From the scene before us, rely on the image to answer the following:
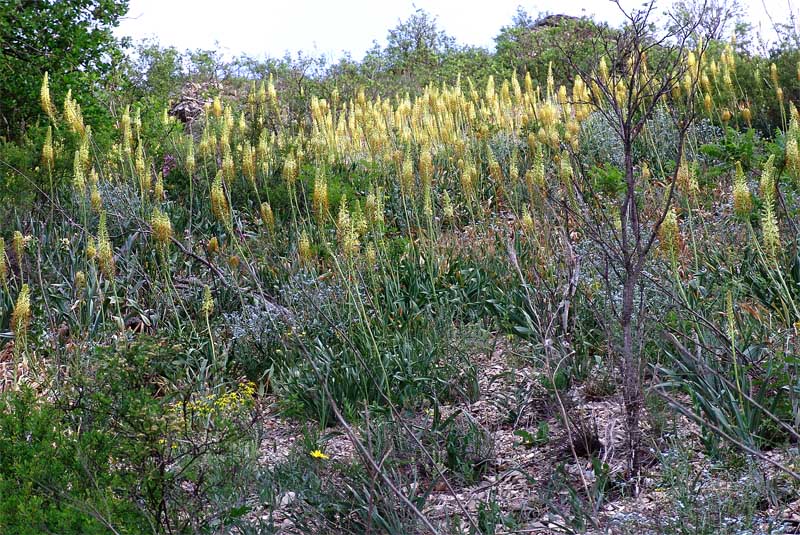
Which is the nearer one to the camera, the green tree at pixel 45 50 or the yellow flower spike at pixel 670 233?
the yellow flower spike at pixel 670 233

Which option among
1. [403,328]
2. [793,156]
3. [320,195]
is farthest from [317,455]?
[793,156]

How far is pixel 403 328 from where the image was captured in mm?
4973

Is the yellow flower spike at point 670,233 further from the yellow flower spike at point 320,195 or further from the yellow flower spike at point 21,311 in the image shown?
the yellow flower spike at point 21,311

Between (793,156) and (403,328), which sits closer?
(793,156)

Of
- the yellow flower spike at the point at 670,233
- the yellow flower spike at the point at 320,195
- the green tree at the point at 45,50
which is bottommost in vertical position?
the yellow flower spike at the point at 670,233

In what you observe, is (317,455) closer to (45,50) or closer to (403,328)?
(403,328)

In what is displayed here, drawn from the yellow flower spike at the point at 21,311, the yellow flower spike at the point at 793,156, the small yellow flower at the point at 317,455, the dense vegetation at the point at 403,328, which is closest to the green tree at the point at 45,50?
the dense vegetation at the point at 403,328

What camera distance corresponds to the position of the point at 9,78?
7645mm

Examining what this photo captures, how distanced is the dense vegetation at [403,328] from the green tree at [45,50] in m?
0.04

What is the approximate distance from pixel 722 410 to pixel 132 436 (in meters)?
2.23

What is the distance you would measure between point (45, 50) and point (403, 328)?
16.2 feet

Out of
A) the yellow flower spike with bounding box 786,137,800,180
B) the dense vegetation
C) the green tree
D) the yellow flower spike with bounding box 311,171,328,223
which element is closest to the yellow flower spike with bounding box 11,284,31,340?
the dense vegetation

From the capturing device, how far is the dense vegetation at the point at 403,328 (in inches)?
114

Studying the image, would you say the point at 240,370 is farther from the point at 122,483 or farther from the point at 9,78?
the point at 9,78
